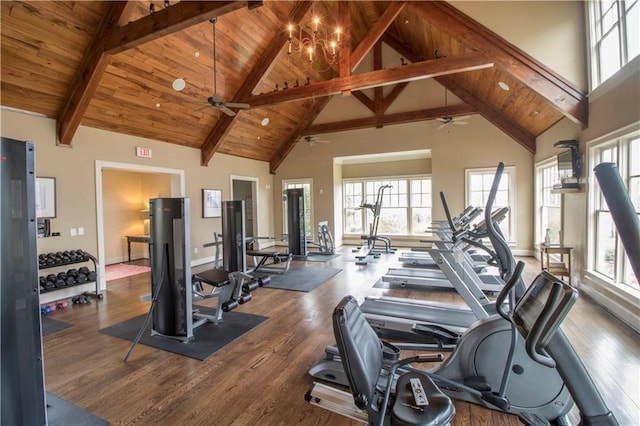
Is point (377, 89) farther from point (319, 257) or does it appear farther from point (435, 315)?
point (435, 315)

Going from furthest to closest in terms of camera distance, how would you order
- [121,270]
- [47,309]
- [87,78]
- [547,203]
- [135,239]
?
[135,239], [121,270], [547,203], [87,78], [47,309]

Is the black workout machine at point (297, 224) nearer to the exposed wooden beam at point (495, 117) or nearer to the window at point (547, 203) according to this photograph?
A: the exposed wooden beam at point (495, 117)

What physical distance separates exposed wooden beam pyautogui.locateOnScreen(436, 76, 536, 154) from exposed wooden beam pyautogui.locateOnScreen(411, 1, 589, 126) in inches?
119

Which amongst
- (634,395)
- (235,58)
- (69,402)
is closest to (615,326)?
(634,395)

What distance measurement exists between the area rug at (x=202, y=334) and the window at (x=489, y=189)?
668 cm

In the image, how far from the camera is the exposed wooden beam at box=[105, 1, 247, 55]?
3.40m

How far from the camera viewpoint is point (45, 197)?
15.6 feet

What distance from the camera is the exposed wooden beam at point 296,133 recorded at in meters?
9.43

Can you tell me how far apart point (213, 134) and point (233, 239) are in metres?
3.58

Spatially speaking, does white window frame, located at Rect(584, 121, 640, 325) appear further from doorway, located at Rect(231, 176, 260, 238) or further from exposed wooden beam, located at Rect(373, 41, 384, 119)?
doorway, located at Rect(231, 176, 260, 238)

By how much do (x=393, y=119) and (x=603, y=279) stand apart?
604cm

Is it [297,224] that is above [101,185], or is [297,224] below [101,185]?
below

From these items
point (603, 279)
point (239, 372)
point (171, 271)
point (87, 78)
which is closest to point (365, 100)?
point (87, 78)

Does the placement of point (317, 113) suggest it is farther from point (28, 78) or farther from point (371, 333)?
point (371, 333)
